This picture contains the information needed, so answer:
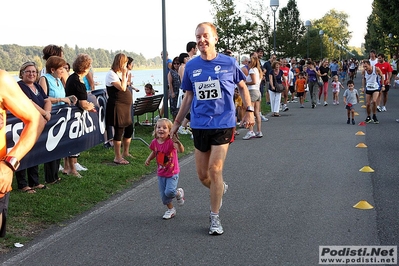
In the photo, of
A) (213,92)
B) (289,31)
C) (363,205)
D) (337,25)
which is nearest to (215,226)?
(213,92)

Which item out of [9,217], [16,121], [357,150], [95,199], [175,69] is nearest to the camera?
[9,217]

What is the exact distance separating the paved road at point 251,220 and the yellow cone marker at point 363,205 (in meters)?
0.10

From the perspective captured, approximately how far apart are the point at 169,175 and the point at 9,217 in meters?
1.84

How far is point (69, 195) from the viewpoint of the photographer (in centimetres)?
744

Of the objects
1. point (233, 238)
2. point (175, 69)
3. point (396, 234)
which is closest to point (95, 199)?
point (233, 238)

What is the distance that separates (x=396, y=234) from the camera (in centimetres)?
550

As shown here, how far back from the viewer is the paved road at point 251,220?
5055 mm

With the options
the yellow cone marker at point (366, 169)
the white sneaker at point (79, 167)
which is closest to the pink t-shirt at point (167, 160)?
the white sneaker at point (79, 167)

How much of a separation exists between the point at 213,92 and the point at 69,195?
2.78 meters

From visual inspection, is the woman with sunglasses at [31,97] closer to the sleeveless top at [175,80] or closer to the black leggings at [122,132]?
the black leggings at [122,132]

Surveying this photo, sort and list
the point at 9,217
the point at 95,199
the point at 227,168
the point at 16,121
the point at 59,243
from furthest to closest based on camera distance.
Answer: the point at 227,168, the point at 95,199, the point at 16,121, the point at 9,217, the point at 59,243

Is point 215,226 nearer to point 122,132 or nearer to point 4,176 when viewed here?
point 4,176

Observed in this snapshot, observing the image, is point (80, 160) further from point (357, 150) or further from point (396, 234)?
point (396, 234)

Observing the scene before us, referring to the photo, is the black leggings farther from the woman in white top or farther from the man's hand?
the man's hand
